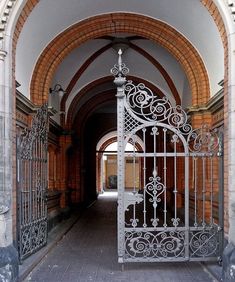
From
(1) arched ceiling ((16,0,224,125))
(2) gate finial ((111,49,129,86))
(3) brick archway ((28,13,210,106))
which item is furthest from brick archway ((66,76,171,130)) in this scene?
(2) gate finial ((111,49,129,86))

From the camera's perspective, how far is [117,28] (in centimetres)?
1003

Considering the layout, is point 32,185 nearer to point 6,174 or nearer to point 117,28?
point 6,174

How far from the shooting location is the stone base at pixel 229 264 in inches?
222

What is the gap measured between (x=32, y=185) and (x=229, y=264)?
3869 millimetres

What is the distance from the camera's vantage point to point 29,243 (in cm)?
721

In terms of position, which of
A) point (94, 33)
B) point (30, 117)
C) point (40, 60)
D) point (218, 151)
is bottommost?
point (218, 151)

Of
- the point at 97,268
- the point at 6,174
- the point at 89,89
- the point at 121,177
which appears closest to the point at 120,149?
the point at 121,177

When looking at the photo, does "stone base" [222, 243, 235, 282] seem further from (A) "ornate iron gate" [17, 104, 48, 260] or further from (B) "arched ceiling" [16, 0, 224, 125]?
(B) "arched ceiling" [16, 0, 224, 125]

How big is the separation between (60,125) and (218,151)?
24.5ft

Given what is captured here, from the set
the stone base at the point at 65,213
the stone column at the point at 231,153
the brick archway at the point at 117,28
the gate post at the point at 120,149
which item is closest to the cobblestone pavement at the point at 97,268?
the gate post at the point at 120,149

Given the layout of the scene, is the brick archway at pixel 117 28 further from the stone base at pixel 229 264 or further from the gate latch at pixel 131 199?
the stone base at pixel 229 264

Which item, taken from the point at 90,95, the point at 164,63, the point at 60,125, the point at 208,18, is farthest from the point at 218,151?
the point at 90,95

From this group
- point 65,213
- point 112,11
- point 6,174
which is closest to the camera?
point 6,174

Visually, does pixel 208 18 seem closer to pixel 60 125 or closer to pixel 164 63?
pixel 164 63
